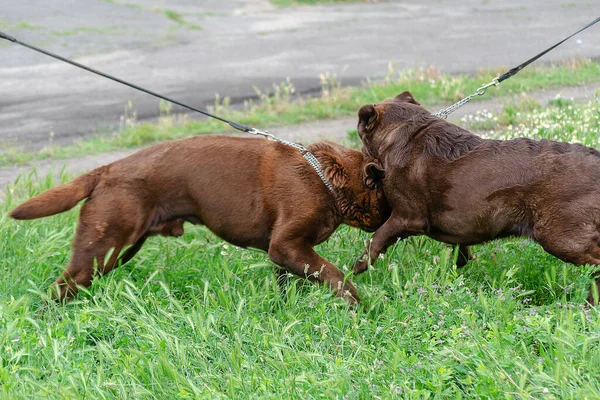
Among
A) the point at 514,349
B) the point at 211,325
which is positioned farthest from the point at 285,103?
the point at 514,349

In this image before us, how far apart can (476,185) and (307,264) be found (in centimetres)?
111

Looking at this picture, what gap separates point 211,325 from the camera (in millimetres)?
4586

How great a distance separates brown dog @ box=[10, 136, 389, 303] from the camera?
16.5 ft

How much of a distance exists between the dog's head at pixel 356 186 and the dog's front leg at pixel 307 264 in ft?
1.24

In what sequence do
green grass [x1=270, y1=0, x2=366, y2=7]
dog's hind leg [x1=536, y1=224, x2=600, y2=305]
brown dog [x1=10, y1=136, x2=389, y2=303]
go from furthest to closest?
green grass [x1=270, y1=0, x2=366, y2=7] → brown dog [x1=10, y1=136, x2=389, y2=303] → dog's hind leg [x1=536, y1=224, x2=600, y2=305]

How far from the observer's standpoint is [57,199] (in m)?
4.96

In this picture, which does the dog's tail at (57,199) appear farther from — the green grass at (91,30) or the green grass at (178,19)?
the green grass at (178,19)

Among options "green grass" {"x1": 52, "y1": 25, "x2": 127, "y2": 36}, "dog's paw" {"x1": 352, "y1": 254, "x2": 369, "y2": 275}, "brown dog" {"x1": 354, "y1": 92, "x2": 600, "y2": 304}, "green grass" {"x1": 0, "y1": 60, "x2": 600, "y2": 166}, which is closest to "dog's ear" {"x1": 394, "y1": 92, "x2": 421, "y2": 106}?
"brown dog" {"x1": 354, "y1": 92, "x2": 600, "y2": 304}

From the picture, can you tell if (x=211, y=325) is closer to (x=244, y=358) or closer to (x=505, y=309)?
(x=244, y=358)

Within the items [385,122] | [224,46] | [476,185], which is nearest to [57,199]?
[385,122]

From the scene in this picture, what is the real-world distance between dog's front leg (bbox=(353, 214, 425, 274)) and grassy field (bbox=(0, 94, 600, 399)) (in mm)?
185

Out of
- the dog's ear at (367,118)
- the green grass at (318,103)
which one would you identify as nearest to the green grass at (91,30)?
the green grass at (318,103)

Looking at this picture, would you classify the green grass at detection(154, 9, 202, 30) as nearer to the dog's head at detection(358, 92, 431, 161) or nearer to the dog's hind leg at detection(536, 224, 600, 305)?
the dog's head at detection(358, 92, 431, 161)

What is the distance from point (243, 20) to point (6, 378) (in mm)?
14629
